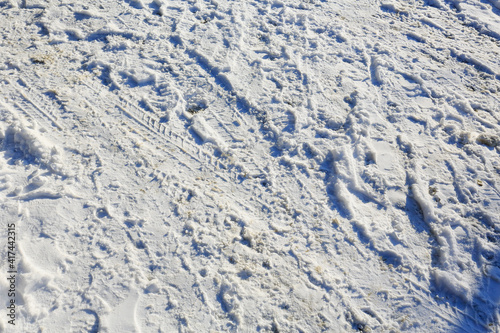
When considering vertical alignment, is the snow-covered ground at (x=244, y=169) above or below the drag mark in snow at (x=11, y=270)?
above

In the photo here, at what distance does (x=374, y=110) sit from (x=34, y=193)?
2551mm

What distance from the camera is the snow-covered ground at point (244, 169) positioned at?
1.91 m

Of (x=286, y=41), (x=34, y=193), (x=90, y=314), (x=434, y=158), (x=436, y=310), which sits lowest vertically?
(x=90, y=314)

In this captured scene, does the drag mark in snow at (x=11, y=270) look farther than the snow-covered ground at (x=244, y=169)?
No

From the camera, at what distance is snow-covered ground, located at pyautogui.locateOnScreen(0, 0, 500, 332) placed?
6.28ft

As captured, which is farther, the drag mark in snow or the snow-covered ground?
the snow-covered ground

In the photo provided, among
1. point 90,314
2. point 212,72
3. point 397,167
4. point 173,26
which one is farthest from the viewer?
point 173,26

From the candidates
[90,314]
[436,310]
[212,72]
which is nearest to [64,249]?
[90,314]

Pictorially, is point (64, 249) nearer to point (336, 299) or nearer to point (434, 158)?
point (336, 299)

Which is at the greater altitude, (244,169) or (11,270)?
(244,169)

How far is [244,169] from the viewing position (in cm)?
246

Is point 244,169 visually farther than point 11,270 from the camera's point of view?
Yes

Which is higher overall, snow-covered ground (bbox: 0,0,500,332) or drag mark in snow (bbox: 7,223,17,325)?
snow-covered ground (bbox: 0,0,500,332)

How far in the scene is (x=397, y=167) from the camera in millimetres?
2551
